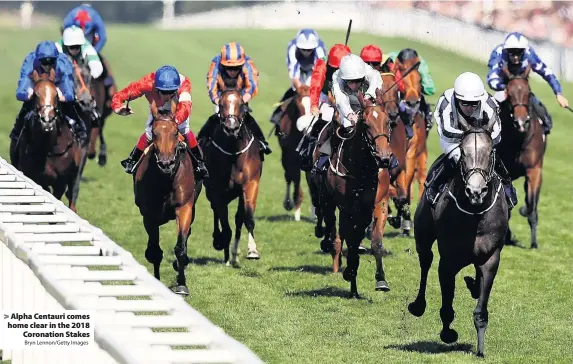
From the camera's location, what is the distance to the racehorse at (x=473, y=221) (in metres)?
11.0

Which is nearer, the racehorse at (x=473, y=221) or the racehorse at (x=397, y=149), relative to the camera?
the racehorse at (x=473, y=221)

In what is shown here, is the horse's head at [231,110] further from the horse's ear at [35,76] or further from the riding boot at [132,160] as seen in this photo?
the horse's ear at [35,76]

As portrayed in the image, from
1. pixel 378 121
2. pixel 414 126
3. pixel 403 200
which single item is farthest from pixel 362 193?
pixel 414 126

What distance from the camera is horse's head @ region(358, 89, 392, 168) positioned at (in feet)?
42.2

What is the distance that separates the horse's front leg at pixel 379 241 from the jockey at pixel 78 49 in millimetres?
8196

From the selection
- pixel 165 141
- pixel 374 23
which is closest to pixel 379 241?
pixel 165 141

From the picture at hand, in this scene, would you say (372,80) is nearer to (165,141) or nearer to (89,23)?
(165,141)

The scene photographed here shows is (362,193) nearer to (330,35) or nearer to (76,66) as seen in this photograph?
(76,66)


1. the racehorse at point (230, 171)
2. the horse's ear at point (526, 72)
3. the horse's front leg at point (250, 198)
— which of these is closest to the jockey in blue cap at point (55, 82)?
the racehorse at point (230, 171)

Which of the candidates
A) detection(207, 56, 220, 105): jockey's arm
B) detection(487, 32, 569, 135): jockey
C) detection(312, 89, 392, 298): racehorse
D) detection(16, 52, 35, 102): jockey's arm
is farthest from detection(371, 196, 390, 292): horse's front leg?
detection(16, 52, 35, 102): jockey's arm

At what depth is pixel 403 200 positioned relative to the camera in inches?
698

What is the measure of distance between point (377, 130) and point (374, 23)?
112 feet

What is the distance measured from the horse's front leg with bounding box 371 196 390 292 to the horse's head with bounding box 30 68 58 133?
4148 mm

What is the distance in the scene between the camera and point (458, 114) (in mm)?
11695
